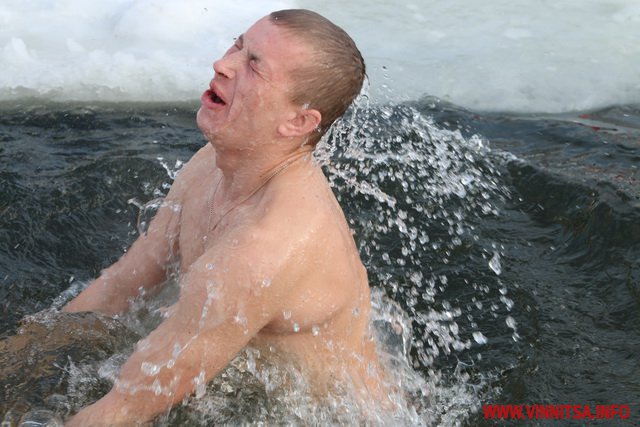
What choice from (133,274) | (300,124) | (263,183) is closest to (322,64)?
(300,124)

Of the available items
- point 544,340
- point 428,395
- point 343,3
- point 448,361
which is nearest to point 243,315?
point 428,395

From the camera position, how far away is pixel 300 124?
104 inches

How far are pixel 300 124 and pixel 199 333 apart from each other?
0.73m

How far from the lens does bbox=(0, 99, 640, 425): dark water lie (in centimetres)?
345

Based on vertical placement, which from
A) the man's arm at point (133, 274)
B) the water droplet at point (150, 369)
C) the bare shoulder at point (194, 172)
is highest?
the bare shoulder at point (194, 172)

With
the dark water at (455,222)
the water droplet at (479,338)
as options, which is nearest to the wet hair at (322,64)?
the dark water at (455,222)

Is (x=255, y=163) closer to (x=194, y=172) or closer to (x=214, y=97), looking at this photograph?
(x=214, y=97)

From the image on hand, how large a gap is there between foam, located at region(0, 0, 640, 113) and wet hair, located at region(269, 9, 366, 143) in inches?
120

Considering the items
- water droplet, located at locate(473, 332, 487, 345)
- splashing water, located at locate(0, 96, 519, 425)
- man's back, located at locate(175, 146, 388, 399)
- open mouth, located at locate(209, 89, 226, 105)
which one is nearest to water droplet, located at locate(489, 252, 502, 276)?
splashing water, located at locate(0, 96, 519, 425)

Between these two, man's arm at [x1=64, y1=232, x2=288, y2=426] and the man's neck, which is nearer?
man's arm at [x1=64, y1=232, x2=288, y2=426]

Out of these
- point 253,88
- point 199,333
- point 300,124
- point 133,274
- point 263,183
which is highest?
point 253,88

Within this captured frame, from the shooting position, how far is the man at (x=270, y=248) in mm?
2445

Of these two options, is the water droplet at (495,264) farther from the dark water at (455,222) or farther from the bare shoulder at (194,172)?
the bare shoulder at (194,172)

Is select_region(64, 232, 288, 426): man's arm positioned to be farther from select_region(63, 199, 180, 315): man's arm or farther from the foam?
the foam
